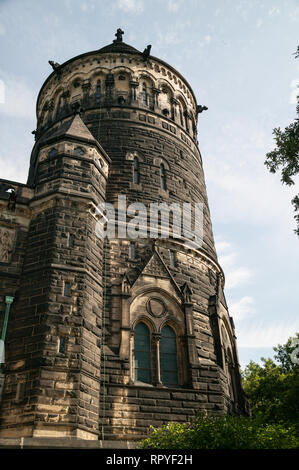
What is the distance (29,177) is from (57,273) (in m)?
8.88

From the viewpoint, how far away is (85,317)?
10633 millimetres

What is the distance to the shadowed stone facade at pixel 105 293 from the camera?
379 inches

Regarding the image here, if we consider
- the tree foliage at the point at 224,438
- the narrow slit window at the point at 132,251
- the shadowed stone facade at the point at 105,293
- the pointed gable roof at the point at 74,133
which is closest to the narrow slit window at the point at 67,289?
the shadowed stone facade at the point at 105,293

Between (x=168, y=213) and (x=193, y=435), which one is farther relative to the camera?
(x=168, y=213)

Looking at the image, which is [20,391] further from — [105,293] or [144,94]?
[144,94]

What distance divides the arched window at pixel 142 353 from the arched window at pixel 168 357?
0.43 meters

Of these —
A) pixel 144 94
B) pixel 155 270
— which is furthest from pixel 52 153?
pixel 144 94

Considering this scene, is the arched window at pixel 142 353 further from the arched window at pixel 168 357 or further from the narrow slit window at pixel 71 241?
the narrow slit window at pixel 71 241

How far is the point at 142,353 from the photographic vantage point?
12.1 metres

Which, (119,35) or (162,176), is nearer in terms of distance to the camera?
(162,176)

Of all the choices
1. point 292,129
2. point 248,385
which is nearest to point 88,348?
point 292,129
